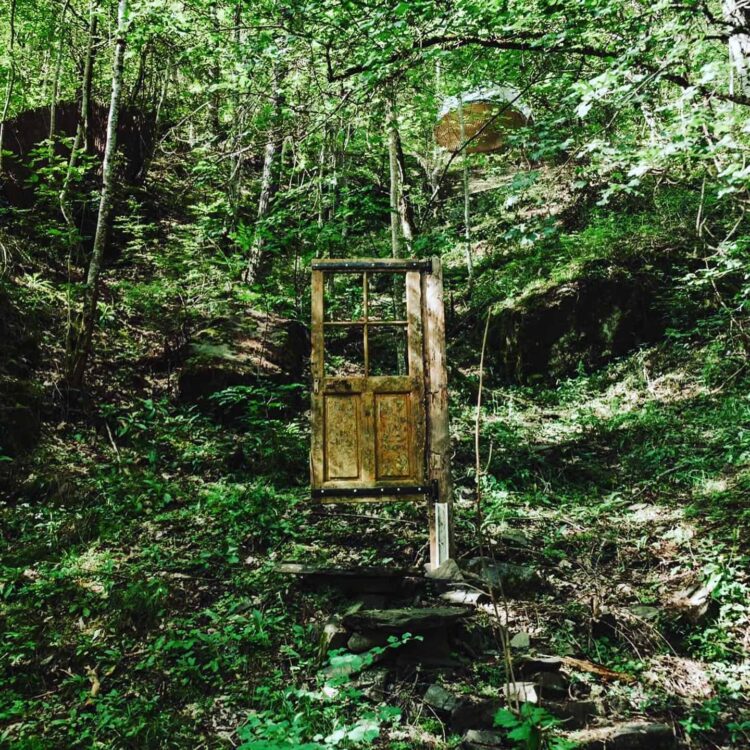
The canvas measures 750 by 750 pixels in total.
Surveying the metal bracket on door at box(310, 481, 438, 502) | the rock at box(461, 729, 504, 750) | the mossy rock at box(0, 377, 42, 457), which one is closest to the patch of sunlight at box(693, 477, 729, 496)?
the metal bracket on door at box(310, 481, 438, 502)

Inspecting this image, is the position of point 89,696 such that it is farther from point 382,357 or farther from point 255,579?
point 382,357

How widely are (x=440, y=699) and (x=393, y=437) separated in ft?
6.53

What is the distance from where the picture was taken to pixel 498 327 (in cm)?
953

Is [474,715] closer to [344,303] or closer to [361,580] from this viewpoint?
[361,580]

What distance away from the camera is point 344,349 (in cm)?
994

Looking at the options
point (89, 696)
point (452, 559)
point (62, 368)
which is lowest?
point (89, 696)

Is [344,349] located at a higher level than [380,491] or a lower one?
higher

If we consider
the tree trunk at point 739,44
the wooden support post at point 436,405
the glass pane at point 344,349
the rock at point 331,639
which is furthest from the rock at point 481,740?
the glass pane at point 344,349

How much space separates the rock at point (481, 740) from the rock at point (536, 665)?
1.87 feet

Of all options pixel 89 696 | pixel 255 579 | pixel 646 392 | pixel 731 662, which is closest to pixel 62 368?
pixel 255 579

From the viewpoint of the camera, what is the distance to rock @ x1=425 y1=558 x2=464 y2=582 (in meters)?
4.12

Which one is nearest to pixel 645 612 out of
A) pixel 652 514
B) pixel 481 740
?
pixel 652 514

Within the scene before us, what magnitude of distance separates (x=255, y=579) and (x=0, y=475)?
10.0ft

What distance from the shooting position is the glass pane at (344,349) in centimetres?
927
